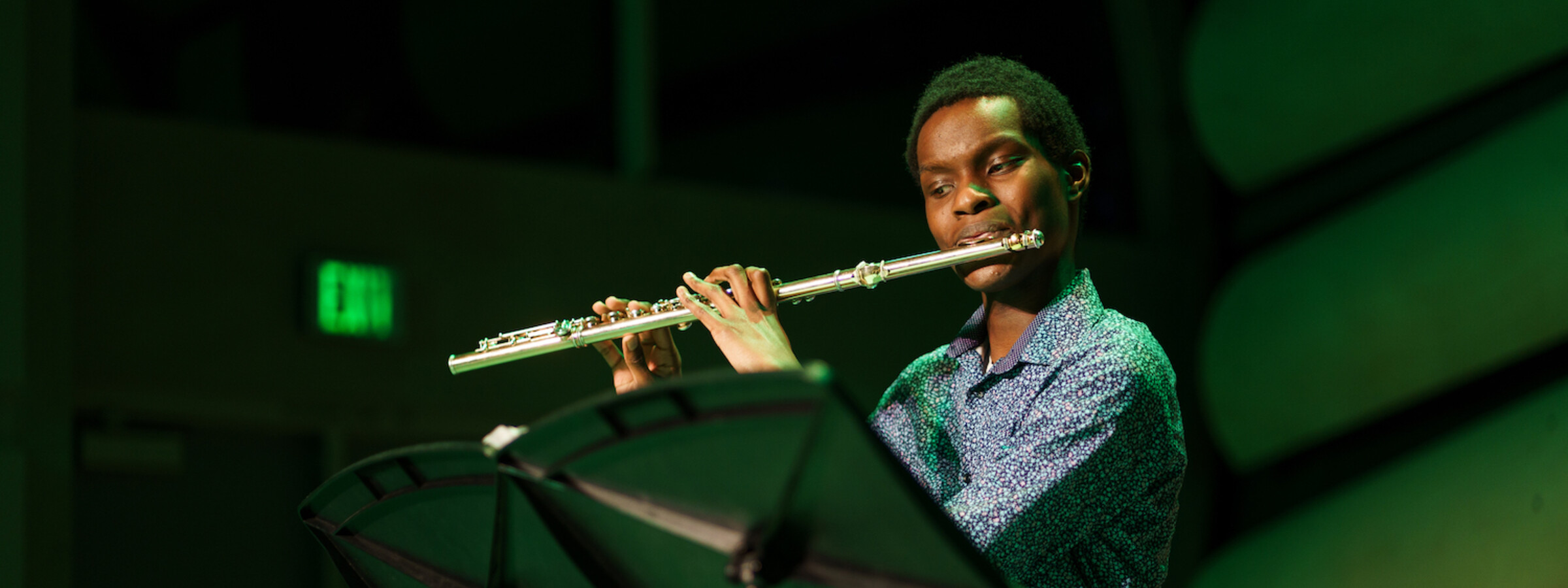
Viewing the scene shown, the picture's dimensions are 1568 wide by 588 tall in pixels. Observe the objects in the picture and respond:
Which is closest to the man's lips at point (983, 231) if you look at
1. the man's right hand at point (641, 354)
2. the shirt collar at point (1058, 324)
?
the shirt collar at point (1058, 324)

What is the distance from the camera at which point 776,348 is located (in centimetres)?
165

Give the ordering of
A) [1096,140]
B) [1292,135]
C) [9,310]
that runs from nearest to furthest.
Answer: [9,310]
[1292,135]
[1096,140]

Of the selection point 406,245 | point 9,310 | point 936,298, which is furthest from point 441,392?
point 936,298

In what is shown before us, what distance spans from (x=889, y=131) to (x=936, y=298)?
631 mm

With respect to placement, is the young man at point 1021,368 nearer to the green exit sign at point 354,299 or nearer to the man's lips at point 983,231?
the man's lips at point 983,231

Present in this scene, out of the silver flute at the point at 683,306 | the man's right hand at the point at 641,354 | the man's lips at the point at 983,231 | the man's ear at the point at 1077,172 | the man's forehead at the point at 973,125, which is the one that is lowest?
the man's right hand at the point at 641,354

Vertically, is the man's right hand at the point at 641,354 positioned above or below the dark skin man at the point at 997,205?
below

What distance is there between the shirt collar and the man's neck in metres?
0.01

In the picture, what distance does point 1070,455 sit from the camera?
149 cm

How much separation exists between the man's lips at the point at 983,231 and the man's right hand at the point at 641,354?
1.45 ft

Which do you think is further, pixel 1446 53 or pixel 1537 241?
pixel 1446 53

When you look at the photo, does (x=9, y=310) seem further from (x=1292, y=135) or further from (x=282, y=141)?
(x=1292, y=135)

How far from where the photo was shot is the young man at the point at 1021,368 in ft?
4.91

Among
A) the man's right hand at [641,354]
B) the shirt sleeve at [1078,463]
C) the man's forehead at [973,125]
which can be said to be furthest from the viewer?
the man's right hand at [641,354]
